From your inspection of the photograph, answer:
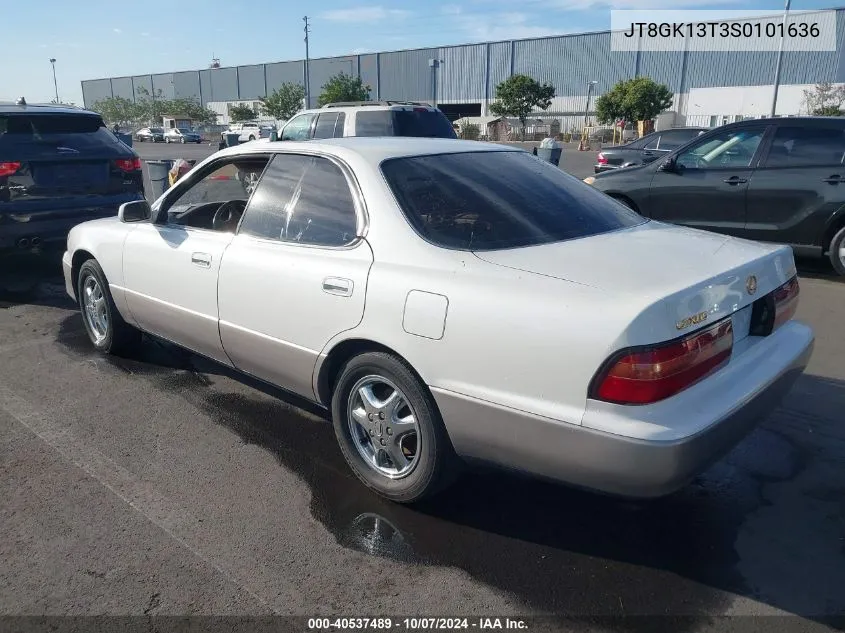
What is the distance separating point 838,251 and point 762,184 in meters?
1.03

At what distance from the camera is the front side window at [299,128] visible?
43.2 ft

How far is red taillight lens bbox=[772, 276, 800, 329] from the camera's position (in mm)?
3107

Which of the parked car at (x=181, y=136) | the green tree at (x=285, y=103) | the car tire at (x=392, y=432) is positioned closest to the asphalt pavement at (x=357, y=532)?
the car tire at (x=392, y=432)

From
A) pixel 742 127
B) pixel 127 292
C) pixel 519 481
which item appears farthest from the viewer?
pixel 742 127

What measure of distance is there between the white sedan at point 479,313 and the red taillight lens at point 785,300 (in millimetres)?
14

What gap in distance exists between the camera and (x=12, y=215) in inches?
267

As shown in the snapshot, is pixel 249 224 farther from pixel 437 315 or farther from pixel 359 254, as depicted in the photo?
pixel 437 315

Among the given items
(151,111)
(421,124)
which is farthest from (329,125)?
(151,111)

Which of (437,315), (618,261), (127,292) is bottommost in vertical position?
(127,292)

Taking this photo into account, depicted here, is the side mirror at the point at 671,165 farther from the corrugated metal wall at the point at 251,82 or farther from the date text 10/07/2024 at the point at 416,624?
the corrugated metal wall at the point at 251,82

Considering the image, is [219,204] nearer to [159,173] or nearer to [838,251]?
[159,173]

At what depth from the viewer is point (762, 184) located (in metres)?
7.56

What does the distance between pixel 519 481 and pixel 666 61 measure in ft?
191

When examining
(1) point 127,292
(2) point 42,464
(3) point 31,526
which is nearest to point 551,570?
(3) point 31,526
